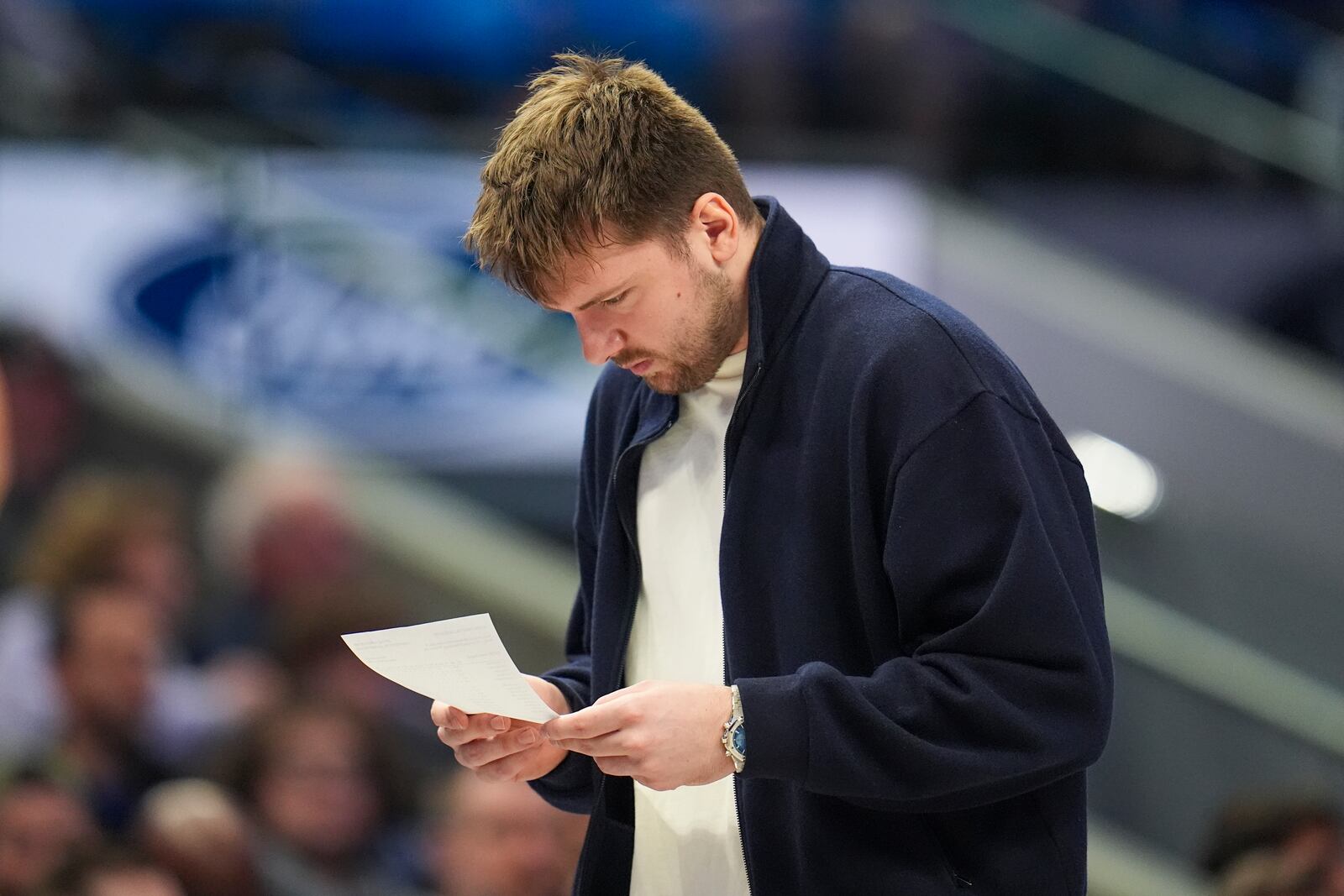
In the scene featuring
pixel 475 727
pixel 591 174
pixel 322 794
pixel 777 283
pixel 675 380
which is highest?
pixel 591 174

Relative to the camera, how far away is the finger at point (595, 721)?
56.9 inches

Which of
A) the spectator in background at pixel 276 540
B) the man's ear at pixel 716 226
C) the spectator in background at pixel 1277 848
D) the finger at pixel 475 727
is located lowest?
the spectator in background at pixel 1277 848

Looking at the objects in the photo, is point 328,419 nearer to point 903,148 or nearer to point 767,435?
point 903,148

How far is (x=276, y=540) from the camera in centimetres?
411

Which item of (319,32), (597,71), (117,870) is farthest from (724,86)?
(597,71)

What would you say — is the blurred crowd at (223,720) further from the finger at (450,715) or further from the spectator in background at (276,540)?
the finger at (450,715)

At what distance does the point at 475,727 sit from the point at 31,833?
2091mm

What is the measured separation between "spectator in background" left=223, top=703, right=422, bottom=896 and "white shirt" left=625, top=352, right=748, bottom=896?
199 centimetres

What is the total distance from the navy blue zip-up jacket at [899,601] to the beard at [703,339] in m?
0.03

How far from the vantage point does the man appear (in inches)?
57.8

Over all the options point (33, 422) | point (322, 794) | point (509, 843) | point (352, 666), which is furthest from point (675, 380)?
point (33, 422)

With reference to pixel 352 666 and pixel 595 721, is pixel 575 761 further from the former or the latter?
pixel 352 666

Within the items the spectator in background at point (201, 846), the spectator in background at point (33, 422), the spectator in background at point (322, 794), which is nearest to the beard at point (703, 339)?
the spectator in background at point (201, 846)

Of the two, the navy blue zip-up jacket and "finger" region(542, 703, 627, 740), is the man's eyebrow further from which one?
"finger" region(542, 703, 627, 740)
